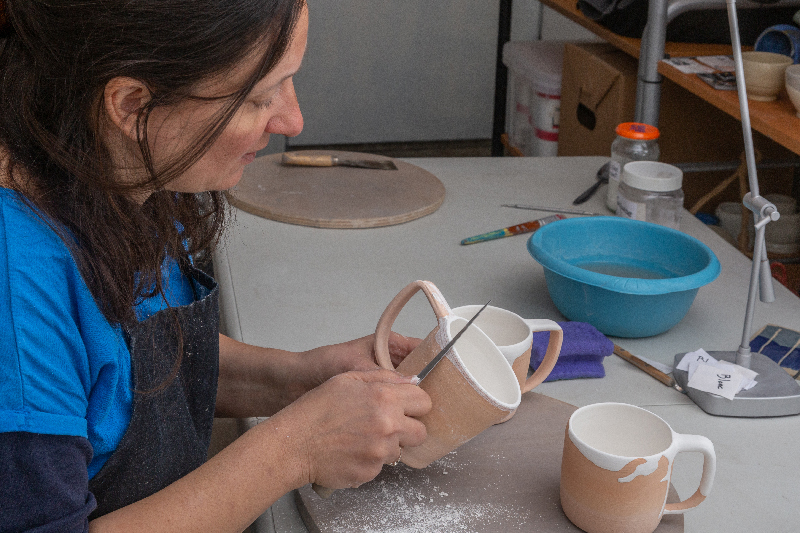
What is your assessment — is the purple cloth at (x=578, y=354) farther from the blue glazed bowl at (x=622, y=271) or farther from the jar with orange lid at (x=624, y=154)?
the jar with orange lid at (x=624, y=154)

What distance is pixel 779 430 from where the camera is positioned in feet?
3.30

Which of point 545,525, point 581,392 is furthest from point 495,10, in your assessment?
point 545,525

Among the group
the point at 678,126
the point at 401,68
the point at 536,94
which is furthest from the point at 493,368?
the point at 401,68

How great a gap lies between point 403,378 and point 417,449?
0.24ft

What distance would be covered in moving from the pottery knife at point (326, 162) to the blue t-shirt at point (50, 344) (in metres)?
1.02

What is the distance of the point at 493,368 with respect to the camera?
0.84 meters

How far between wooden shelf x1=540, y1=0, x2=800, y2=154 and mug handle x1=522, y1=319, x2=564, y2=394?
664 millimetres

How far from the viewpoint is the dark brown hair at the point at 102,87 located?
25.9 inches

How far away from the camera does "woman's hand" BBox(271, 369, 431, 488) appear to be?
79 centimetres

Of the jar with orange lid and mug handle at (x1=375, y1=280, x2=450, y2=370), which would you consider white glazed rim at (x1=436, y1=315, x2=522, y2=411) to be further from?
the jar with orange lid

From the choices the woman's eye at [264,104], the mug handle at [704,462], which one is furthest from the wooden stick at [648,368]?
the woman's eye at [264,104]

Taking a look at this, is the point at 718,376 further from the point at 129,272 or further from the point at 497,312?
the point at 129,272

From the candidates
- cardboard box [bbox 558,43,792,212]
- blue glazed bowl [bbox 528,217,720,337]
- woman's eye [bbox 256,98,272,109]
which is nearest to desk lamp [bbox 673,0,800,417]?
blue glazed bowl [bbox 528,217,720,337]

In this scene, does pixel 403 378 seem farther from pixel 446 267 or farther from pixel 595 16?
pixel 595 16
